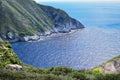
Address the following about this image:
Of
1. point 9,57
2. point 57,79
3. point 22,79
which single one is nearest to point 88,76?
point 57,79

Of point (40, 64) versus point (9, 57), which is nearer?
point (9, 57)

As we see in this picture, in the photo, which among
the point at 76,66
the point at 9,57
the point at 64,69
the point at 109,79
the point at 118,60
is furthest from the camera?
the point at 76,66

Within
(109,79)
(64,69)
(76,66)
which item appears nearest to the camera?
(109,79)

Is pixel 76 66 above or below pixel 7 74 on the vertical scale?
below

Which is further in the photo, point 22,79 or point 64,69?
point 64,69

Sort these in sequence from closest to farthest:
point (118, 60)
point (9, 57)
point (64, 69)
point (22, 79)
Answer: point (22, 79), point (64, 69), point (118, 60), point (9, 57)

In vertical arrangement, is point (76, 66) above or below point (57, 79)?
below

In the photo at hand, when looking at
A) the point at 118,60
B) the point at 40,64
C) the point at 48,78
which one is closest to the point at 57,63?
the point at 40,64

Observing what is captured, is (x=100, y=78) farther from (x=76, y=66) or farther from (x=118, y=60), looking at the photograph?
(x=76, y=66)

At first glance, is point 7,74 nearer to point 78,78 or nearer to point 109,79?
point 78,78
